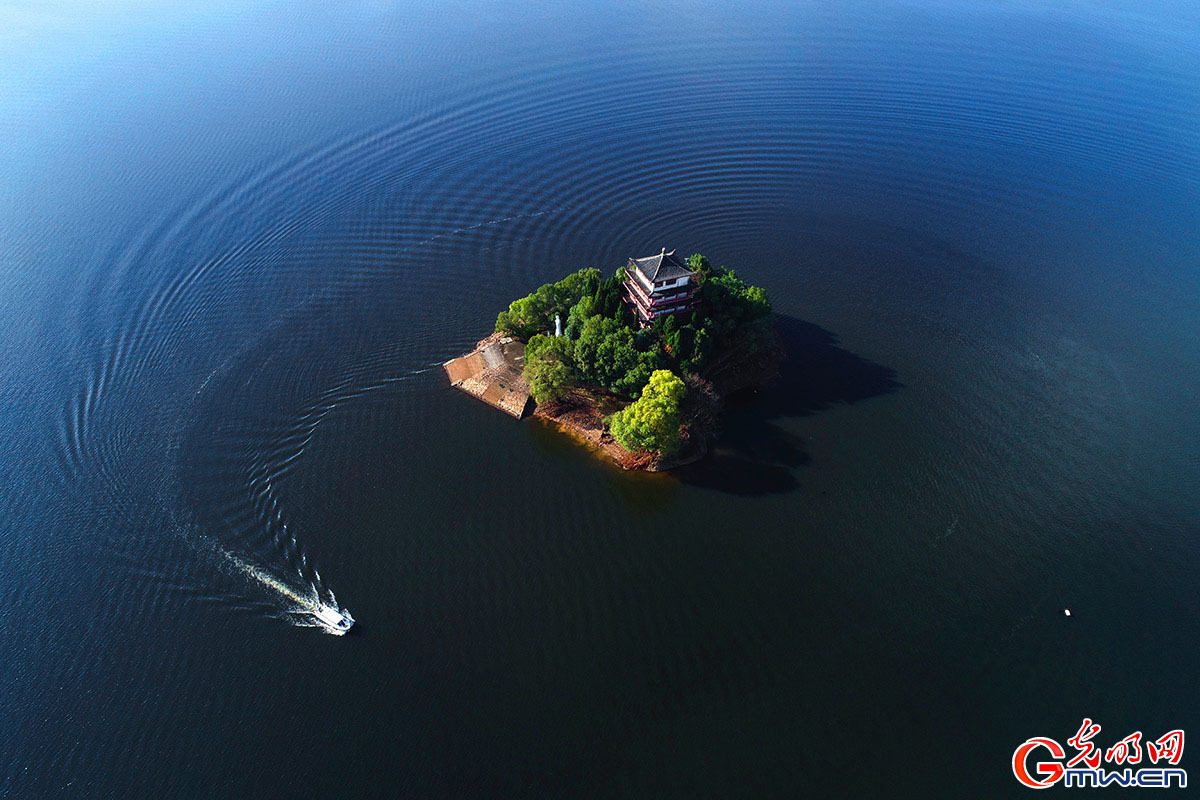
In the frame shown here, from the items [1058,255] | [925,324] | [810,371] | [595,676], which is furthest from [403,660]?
[1058,255]

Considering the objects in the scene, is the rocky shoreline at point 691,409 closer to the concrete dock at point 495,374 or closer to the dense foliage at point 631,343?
the dense foliage at point 631,343

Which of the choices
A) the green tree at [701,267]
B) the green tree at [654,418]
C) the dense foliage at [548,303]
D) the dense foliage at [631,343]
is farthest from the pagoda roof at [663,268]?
the green tree at [654,418]

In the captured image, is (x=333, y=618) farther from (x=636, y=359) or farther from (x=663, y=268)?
(x=663, y=268)

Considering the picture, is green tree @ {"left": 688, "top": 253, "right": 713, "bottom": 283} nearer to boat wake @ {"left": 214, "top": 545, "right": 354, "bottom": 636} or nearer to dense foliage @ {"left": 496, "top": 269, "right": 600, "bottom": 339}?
dense foliage @ {"left": 496, "top": 269, "right": 600, "bottom": 339}

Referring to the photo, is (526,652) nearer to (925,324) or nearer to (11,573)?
(11,573)

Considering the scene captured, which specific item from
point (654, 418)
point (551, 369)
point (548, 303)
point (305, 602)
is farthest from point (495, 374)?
point (305, 602)

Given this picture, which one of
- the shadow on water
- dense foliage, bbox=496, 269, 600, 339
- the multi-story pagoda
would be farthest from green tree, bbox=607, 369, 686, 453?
dense foliage, bbox=496, 269, 600, 339
